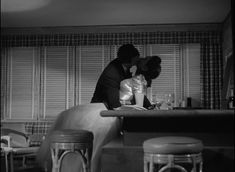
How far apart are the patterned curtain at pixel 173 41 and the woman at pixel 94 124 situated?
11.8ft

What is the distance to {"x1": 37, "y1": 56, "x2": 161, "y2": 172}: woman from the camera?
11.1 ft

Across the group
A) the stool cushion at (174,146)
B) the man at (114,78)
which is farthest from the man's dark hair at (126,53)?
the stool cushion at (174,146)

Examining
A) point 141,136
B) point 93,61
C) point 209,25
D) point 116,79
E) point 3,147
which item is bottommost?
point 3,147

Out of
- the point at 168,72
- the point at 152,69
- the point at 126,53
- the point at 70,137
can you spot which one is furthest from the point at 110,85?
the point at 168,72

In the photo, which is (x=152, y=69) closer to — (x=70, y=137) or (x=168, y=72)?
(x=70, y=137)

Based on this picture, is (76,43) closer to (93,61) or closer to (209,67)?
(93,61)

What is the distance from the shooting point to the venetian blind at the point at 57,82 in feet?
25.2

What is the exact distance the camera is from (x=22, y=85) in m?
7.79

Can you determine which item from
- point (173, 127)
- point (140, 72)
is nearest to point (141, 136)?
point (173, 127)

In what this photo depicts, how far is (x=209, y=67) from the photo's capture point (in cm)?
738

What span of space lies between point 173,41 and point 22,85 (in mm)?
3002

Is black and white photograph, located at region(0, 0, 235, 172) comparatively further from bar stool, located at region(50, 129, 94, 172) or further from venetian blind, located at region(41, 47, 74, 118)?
bar stool, located at region(50, 129, 94, 172)

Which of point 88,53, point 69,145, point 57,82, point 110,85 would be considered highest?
point 88,53

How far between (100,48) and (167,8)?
6.00 feet
